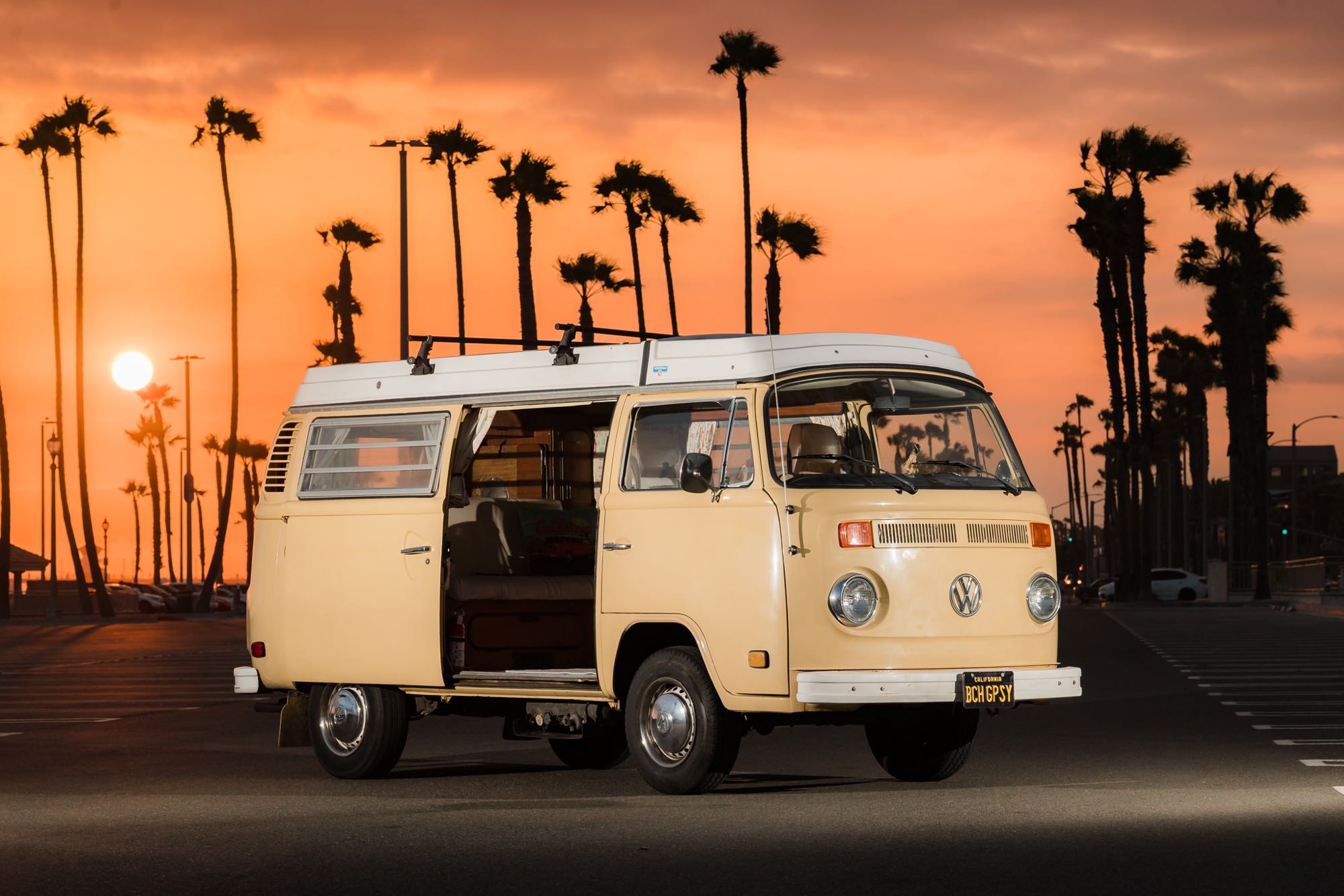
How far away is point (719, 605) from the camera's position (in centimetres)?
1204

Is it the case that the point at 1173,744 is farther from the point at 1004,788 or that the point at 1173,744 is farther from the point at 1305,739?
the point at 1004,788

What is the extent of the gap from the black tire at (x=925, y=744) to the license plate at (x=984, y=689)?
1055mm

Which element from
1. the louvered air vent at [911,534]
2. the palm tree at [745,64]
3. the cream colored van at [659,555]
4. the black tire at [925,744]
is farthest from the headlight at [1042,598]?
the palm tree at [745,64]

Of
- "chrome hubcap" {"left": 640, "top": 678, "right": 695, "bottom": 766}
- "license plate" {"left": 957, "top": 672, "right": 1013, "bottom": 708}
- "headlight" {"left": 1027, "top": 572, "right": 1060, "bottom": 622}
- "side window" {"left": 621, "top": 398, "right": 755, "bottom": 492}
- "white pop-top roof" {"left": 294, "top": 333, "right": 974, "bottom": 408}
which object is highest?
"white pop-top roof" {"left": 294, "top": 333, "right": 974, "bottom": 408}

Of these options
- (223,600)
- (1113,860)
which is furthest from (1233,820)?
(223,600)

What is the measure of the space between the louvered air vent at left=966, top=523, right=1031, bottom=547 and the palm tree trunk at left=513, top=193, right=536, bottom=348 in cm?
5185

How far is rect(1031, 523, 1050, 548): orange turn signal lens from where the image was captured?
1248 cm

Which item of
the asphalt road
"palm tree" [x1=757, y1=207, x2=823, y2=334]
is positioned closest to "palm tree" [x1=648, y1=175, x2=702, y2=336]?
"palm tree" [x1=757, y1=207, x2=823, y2=334]

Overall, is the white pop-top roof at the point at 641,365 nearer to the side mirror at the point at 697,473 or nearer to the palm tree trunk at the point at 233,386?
the side mirror at the point at 697,473

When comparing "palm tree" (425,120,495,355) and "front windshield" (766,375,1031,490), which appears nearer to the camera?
"front windshield" (766,375,1031,490)

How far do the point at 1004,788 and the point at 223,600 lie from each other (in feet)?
258

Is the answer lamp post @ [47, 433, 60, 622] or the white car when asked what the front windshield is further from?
the white car

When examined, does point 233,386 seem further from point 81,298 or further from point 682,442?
point 682,442

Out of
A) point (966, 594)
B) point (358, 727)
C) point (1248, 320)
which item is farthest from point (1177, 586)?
→ point (966, 594)
